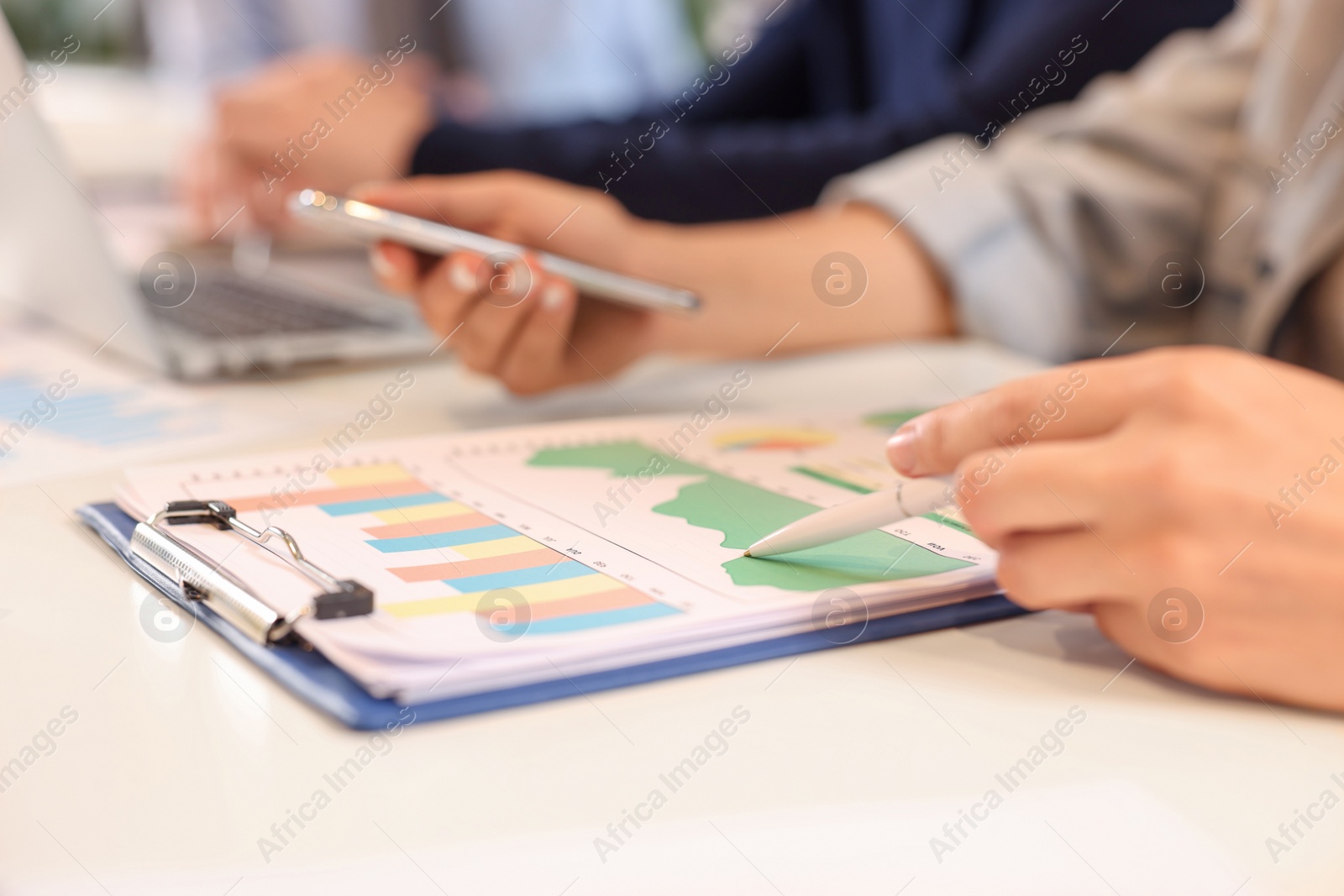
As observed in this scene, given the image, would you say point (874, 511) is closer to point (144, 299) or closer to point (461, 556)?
point (461, 556)

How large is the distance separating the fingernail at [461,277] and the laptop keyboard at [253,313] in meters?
0.17

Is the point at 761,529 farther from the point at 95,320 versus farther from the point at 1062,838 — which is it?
the point at 95,320

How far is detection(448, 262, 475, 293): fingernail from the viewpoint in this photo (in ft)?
2.46

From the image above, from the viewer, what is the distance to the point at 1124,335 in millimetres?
949

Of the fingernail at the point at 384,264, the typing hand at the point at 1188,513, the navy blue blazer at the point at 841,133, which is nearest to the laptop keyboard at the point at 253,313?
the fingernail at the point at 384,264

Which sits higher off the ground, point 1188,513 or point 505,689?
point 1188,513

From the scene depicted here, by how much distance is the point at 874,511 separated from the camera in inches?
17.5

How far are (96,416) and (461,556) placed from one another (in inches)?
15.2

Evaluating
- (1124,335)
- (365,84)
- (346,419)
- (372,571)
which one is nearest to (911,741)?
(372,571)

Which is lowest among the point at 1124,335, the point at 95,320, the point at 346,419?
the point at 95,320

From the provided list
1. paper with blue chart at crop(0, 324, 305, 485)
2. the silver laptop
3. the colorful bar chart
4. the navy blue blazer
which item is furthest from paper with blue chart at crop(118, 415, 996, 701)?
the navy blue blazer

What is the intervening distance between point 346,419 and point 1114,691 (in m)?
0.50

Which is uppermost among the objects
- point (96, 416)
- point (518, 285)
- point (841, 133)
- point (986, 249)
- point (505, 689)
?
point (841, 133)

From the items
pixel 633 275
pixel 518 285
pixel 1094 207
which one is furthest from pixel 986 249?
pixel 518 285
